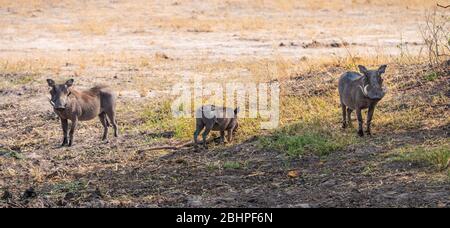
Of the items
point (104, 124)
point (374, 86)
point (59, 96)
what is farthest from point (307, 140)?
point (59, 96)

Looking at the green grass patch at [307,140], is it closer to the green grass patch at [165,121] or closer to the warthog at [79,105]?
the green grass patch at [165,121]

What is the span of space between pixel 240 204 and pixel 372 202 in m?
1.14

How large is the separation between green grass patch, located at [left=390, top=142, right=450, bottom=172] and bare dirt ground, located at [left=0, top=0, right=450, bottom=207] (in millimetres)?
36

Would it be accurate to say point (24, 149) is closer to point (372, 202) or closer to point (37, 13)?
point (372, 202)

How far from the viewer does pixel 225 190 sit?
749 centimetres

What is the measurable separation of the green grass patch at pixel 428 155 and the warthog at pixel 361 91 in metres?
0.80

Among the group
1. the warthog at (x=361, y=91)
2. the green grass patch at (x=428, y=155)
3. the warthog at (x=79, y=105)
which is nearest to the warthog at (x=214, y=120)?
the warthog at (x=361, y=91)

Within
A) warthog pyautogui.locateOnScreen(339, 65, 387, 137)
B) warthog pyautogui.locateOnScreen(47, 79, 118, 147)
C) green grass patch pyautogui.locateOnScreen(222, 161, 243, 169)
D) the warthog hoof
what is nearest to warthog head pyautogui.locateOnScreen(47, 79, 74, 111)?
warthog pyautogui.locateOnScreen(47, 79, 118, 147)
